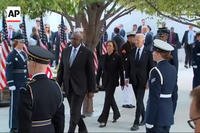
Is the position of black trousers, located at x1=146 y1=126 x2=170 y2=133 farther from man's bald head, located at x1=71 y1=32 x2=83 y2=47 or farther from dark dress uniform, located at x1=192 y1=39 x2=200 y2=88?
dark dress uniform, located at x1=192 y1=39 x2=200 y2=88

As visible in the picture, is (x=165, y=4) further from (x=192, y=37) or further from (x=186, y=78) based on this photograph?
(x=192, y=37)

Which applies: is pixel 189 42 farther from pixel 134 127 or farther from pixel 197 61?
pixel 134 127

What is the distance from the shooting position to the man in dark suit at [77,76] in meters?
9.50

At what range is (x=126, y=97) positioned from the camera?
1359cm

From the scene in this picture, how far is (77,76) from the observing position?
9.53 meters

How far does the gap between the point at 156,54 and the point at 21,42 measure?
342cm

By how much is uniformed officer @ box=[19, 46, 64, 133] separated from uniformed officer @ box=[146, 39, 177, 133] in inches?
85.8

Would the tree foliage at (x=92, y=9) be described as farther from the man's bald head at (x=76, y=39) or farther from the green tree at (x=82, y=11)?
the man's bald head at (x=76, y=39)

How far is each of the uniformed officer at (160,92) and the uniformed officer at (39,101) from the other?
7.15 feet

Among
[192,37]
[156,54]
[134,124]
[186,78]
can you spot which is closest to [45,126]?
[156,54]

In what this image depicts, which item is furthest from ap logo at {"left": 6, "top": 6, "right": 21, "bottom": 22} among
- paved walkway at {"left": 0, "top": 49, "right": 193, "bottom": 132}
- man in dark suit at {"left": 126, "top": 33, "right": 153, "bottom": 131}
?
man in dark suit at {"left": 126, "top": 33, "right": 153, "bottom": 131}

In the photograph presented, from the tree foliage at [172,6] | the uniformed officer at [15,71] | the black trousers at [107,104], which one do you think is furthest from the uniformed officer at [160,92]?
the tree foliage at [172,6]

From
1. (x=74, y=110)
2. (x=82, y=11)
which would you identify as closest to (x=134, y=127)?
(x=74, y=110)

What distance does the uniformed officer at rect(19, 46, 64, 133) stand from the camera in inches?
191
